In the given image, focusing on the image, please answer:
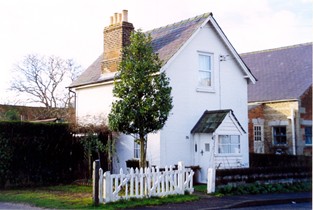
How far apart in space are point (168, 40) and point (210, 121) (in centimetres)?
476

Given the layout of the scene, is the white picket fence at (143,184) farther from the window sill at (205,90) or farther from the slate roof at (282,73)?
the slate roof at (282,73)

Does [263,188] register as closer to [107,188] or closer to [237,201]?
[237,201]

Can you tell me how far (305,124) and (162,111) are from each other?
43.1 feet

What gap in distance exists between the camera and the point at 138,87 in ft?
53.0

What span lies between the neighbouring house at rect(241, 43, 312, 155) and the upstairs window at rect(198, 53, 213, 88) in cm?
608

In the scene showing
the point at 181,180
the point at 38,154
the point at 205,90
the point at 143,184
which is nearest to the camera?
the point at 143,184

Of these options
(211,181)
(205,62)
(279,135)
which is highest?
(205,62)

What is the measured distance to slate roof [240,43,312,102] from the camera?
26.6 metres

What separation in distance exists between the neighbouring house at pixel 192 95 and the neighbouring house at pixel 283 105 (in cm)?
421

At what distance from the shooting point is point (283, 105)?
27.0 m

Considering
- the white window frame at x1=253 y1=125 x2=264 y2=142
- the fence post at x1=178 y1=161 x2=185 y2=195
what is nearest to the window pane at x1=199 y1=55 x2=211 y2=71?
the fence post at x1=178 y1=161 x2=185 y2=195

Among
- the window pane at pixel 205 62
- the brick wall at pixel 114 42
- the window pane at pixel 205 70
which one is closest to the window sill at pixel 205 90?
the window pane at pixel 205 70

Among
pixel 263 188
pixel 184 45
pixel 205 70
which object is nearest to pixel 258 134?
pixel 205 70

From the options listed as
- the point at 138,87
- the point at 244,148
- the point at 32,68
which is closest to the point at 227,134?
the point at 244,148
